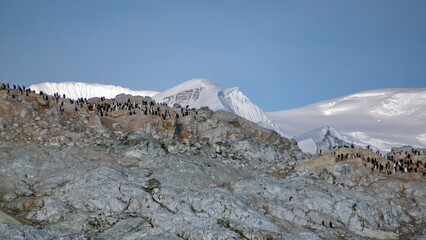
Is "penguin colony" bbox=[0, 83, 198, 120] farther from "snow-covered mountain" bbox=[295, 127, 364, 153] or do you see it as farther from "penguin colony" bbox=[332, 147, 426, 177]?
"snow-covered mountain" bbox=[295, 127, 364, 153]

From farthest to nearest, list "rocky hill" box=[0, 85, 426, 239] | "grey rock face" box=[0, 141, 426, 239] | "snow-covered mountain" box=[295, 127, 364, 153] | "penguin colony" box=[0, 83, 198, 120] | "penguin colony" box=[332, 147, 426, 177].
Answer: "snow-covered mountain" box=[295, 127, 364, 153], "penguin colony" box=[0, 83, 198, 120], "penguin colony" box=[332, 147, 426, 177], "rocky hill" box=[0, 85, 426, 239], "grey rock face" box=[0, 141, 426, 239]

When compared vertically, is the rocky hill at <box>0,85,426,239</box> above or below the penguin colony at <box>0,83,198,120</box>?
below

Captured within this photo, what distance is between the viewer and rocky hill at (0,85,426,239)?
45.4 metres

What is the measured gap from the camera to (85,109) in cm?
7788

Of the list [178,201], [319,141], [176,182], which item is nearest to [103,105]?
[176,182]

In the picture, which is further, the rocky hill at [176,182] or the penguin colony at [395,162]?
the penguin colony at [395,162]

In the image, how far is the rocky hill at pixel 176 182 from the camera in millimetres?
45375

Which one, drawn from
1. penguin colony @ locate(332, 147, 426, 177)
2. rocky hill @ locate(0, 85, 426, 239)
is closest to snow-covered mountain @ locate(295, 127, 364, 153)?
rocky hill @ locate(0, 85, 426, 239)

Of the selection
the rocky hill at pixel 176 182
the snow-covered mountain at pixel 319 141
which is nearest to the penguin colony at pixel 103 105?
the rocky hill at pixel 176 182

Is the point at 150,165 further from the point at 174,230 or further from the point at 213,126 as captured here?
the point at 213,126

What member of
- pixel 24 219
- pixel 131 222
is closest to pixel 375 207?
pixel 131 222

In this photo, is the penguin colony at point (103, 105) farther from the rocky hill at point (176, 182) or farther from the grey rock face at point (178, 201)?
the grey rock face at point (178, 201)

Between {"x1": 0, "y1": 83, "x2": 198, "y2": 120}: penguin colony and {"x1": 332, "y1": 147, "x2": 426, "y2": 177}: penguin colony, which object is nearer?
{"x1": 332, "y1": 147, "x2": 426, "y2": 177}: penguin colony

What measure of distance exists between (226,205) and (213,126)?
32446mm
